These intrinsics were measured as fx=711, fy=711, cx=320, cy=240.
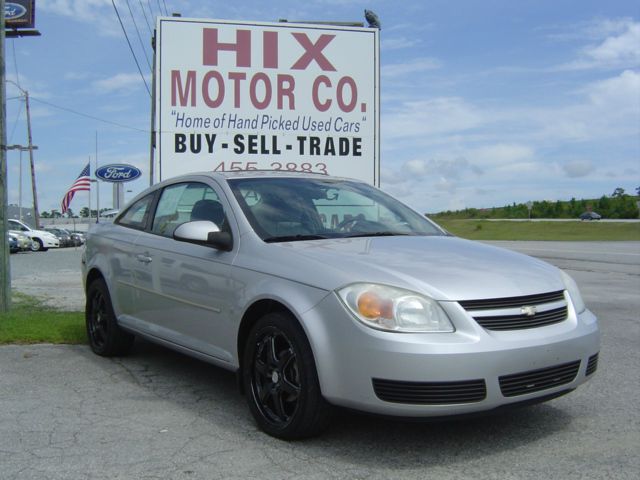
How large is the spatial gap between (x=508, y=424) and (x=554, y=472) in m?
0.78

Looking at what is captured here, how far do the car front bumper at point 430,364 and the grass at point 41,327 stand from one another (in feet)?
13.3

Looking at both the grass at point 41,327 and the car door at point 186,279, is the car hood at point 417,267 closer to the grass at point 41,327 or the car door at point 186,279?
the car door at point 186,279

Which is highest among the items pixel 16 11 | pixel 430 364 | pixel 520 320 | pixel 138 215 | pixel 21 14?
pixel 16 11

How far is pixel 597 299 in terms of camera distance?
10.9 meters

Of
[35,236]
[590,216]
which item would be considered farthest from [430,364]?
[590,216]

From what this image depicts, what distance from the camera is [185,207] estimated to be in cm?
539

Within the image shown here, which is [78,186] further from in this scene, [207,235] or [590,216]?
[590,216]

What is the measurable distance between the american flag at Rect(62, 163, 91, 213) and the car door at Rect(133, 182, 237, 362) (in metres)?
31.3

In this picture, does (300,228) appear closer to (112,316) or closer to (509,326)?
(509,326)

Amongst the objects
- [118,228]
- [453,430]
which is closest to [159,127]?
[118,228]

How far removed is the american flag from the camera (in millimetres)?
35094

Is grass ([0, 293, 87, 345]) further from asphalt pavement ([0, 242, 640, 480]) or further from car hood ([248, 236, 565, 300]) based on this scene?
car hood ([248, 236, 565, 300])

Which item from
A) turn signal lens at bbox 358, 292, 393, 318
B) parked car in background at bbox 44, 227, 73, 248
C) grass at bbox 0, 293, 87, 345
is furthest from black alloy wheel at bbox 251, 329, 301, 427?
parked car in background at bbox 44, 227, 73, 248

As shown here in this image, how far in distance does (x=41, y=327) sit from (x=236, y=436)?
402cm
